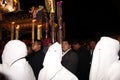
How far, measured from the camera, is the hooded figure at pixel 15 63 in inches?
206

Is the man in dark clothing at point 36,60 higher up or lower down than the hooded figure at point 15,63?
lower down

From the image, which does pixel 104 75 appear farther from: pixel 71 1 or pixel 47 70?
pixel 71 1

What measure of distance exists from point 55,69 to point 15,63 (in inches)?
29.0

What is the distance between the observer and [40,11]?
42.2 ft

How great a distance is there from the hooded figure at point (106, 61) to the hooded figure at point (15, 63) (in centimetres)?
102

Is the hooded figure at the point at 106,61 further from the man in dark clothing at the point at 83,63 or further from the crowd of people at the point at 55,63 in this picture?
the man in dark clothing at the point at 83,63

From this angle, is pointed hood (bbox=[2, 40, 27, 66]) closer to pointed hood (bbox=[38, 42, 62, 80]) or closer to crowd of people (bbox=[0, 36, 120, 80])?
crowd of people (bbox=[0, 36, 120, 80])

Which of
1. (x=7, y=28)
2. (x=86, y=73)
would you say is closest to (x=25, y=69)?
(x=86, y=73)

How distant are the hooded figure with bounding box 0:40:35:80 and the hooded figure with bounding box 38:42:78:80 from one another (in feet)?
1.29

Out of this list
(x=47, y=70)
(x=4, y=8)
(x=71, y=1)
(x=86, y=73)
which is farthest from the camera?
(x=71, y=1)

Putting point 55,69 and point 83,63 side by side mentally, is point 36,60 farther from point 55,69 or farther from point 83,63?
point 55,69

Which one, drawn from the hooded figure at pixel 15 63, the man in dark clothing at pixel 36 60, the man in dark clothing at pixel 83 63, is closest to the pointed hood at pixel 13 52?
the hooded figure at pixel 15 63

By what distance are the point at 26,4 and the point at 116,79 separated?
14.6 metres

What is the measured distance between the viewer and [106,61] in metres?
5.68
